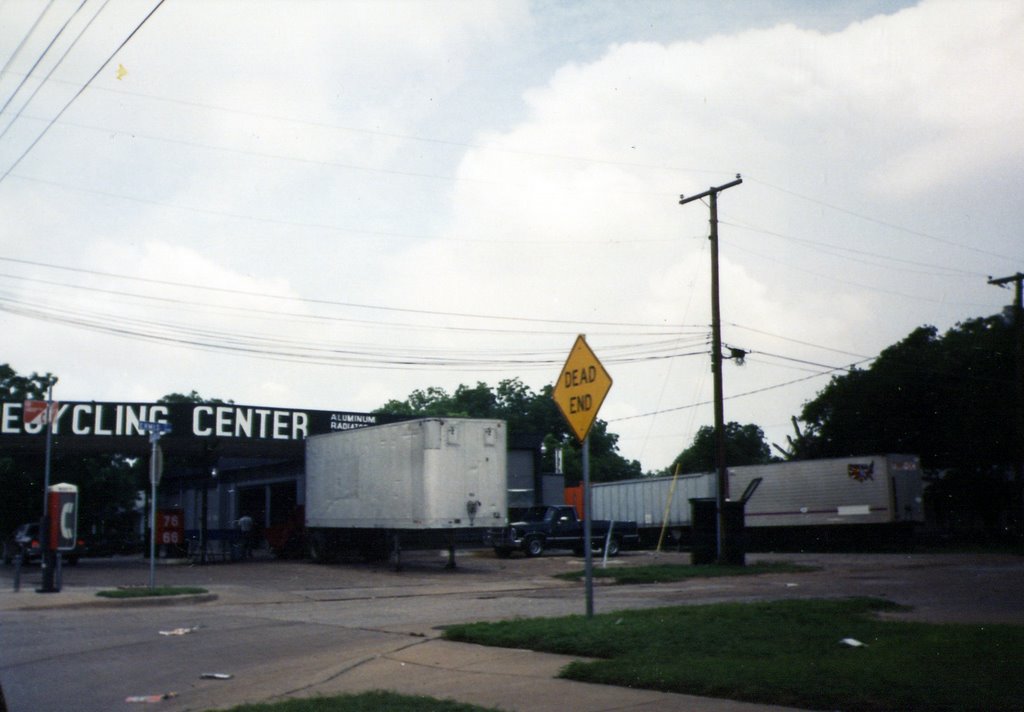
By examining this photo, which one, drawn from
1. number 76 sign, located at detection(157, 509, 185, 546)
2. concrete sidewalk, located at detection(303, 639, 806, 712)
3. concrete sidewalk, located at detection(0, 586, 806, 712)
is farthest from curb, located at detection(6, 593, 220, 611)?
number 76 sign, located at detection(157, 509, 185, 546)

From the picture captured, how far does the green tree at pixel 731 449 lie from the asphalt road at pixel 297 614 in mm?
66704

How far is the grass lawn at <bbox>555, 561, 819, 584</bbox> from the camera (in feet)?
71.4

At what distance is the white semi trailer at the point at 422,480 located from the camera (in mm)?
26547

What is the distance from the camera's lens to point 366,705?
23.4 feet

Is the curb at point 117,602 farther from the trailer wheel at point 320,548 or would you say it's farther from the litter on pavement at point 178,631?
the trailer wheel at point 320,548

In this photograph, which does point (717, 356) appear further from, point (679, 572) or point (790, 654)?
point (790, 654)

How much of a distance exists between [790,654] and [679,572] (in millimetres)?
14600

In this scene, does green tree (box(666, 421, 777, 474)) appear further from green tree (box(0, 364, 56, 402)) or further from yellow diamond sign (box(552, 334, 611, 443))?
yellow diamond sign (box(552, 334, 611, 443))

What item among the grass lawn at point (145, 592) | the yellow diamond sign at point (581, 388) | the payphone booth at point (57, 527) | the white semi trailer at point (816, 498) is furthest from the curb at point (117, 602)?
the white semi trailer at point (816, 498)

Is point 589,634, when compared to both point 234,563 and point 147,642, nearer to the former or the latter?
point 147,642

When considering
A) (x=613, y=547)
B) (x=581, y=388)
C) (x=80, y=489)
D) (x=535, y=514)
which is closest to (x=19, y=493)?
(x=80, y=489)

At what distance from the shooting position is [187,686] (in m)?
8.95

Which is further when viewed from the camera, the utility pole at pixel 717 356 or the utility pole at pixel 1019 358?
the utility pole at pixel 1019 358

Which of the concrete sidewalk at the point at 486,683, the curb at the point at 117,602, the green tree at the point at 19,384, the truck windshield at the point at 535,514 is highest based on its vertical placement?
the green tree at the point at 19,384
